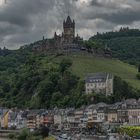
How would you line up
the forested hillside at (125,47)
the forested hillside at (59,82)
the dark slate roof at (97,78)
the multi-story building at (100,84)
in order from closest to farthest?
the multi-story building at (100,84), the forested hillside at (59,82), the dark slate roof at (97,78), the forested hillside at (125,47)

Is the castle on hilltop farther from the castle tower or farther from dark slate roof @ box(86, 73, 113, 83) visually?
dark slate roof @ box(86, 73, 113, 83)

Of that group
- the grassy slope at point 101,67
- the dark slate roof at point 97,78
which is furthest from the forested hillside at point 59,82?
the dark slate roof at point 97,78

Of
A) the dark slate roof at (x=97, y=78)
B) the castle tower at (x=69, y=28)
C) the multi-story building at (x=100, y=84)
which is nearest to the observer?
the multi-story building at (x=100, y=84)

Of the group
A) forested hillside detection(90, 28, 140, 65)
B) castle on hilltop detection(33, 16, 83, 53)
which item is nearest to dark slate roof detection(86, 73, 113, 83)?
castle on hilltop detection(33, 16, 83, 53)

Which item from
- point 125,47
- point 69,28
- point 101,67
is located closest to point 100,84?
point 101,67

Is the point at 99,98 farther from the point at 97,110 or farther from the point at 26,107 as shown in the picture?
the point at 26,107

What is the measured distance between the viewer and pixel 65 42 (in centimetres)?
13650

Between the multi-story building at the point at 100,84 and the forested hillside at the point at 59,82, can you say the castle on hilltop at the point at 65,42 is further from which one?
the multi-story building at the point at 100,84

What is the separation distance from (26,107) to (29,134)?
3515 centimetres

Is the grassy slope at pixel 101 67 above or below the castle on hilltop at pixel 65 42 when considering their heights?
below

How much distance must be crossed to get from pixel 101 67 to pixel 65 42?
16.1 meters

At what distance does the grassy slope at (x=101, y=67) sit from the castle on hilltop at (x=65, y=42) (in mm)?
4333

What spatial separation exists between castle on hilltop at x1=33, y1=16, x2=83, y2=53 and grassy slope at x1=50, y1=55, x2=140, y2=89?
433cm

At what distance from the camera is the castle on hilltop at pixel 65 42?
133 metres
